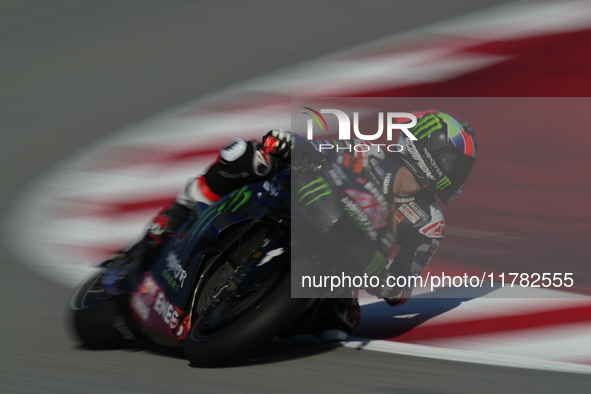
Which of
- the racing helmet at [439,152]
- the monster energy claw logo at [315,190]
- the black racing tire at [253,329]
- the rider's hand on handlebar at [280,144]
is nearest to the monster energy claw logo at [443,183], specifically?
the racing helmet at [439,152]

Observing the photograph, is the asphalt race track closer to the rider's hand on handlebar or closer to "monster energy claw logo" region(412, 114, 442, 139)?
the rider's hand on handlebar

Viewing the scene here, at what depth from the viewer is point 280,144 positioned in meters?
2.92

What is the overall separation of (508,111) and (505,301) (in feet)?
9.42

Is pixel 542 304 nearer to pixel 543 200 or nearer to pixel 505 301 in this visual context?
pixel 505 301

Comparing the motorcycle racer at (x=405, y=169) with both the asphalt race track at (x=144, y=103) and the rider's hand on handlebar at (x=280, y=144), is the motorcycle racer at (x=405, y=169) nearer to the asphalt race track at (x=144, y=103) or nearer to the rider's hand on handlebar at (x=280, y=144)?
the rider's hand on handlebar at (x=280, y=144)

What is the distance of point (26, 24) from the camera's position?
30.0 ft

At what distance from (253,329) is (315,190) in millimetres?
592

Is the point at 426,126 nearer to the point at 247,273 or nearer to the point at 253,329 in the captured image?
the point at 247,273

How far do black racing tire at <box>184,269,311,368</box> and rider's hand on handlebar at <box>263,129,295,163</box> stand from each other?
1.70 ft

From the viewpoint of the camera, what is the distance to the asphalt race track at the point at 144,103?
2.68 metres

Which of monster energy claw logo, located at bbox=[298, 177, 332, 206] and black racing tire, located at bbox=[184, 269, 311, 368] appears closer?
black racing tire, located at bbox=[184, 269, 311, 368]

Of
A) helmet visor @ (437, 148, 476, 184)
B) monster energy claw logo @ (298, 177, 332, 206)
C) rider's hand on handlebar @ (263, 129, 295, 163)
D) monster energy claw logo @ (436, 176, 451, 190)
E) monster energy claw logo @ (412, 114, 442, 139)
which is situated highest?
monster energy claw logo @ (412, 114, 442, 139)

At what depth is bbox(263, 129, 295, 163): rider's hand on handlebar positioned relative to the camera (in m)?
2.92

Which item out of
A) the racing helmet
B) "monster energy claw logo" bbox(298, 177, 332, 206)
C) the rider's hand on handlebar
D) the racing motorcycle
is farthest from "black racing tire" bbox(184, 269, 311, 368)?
the racing helmet
